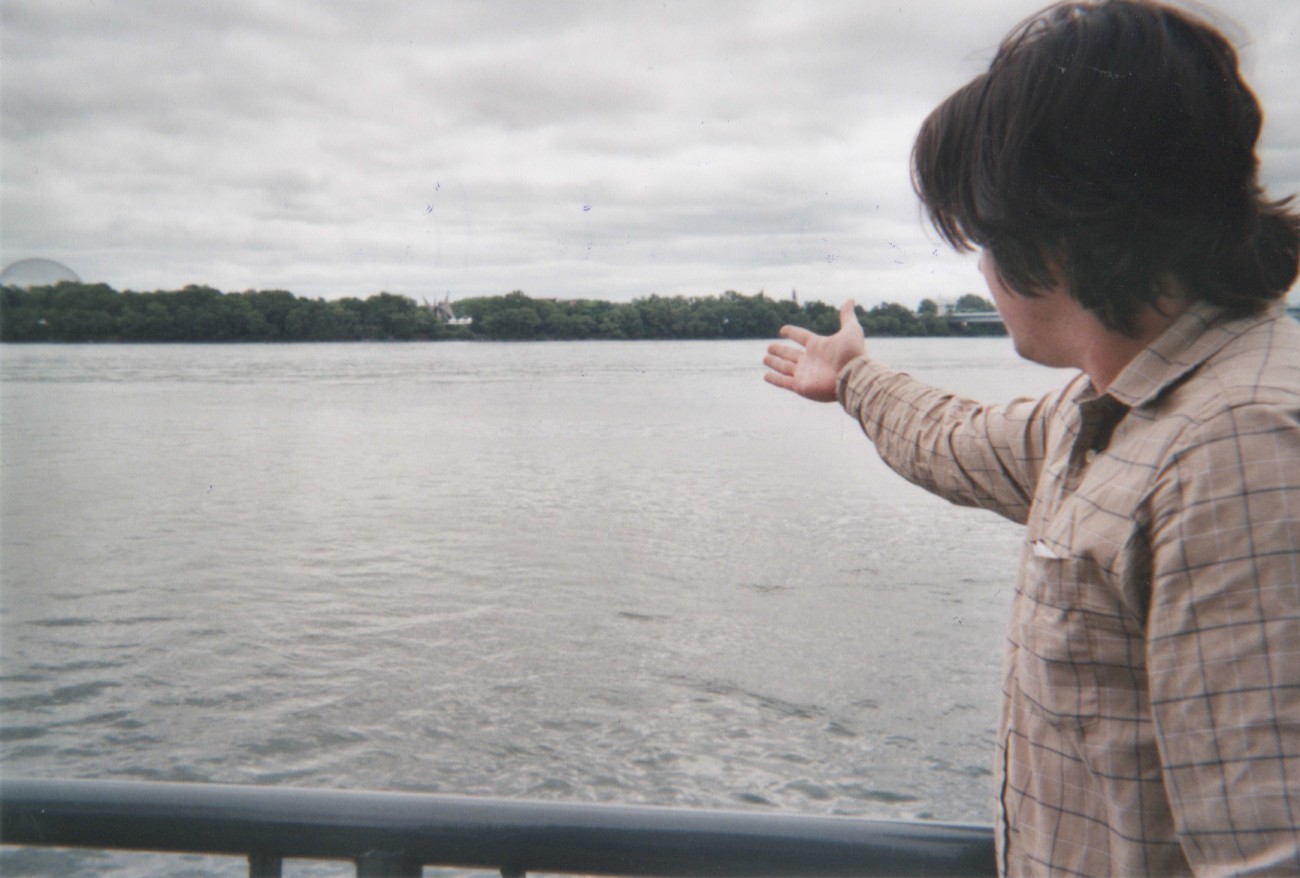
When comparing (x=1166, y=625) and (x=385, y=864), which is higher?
(x=1166, y=625)

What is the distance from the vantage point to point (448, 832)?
44.0 inches

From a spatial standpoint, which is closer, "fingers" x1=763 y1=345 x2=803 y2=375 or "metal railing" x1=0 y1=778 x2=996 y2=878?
"metal railing" x1=0 y1=778 x2=996 y2=878

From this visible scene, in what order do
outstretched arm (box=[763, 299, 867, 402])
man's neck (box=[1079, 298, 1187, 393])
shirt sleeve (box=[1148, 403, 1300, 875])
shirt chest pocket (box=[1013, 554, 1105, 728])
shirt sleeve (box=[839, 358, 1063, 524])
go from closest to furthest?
shirt sleeve (box=[1148, 403, 1300, 875]), shirt chest pocket (box=[1013, 554, 1105, 728]), man's neck (box=[1079, 298, 1187, 393]), shirt sleeve (box=[839, 358, 1063, 524]), outstretched arm (box=[763, 299, 867, 402])

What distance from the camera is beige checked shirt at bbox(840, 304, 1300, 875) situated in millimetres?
827

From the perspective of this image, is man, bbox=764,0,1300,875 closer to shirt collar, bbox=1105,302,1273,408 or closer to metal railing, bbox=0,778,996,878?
shirt collar, bbox=1105,302,1273,408

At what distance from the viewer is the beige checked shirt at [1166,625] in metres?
0.83

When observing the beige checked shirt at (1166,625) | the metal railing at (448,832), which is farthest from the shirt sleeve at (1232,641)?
the metal railing at (448,832)

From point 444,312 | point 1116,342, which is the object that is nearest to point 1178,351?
point 1116,342

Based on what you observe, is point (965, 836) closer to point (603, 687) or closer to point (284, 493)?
point (603, 687)

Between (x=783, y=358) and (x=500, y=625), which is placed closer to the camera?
(x=783, y=358)

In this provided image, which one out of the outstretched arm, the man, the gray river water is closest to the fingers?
the outstretched arm

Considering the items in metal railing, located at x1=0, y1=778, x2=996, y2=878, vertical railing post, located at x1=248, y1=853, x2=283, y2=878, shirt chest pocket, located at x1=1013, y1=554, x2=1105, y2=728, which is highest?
shirt chest pocket, located at x1=1013, y1=554, x2=1105, y2=728

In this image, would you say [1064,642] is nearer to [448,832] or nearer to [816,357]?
[448,832]

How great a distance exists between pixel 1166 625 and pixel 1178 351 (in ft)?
0.97
